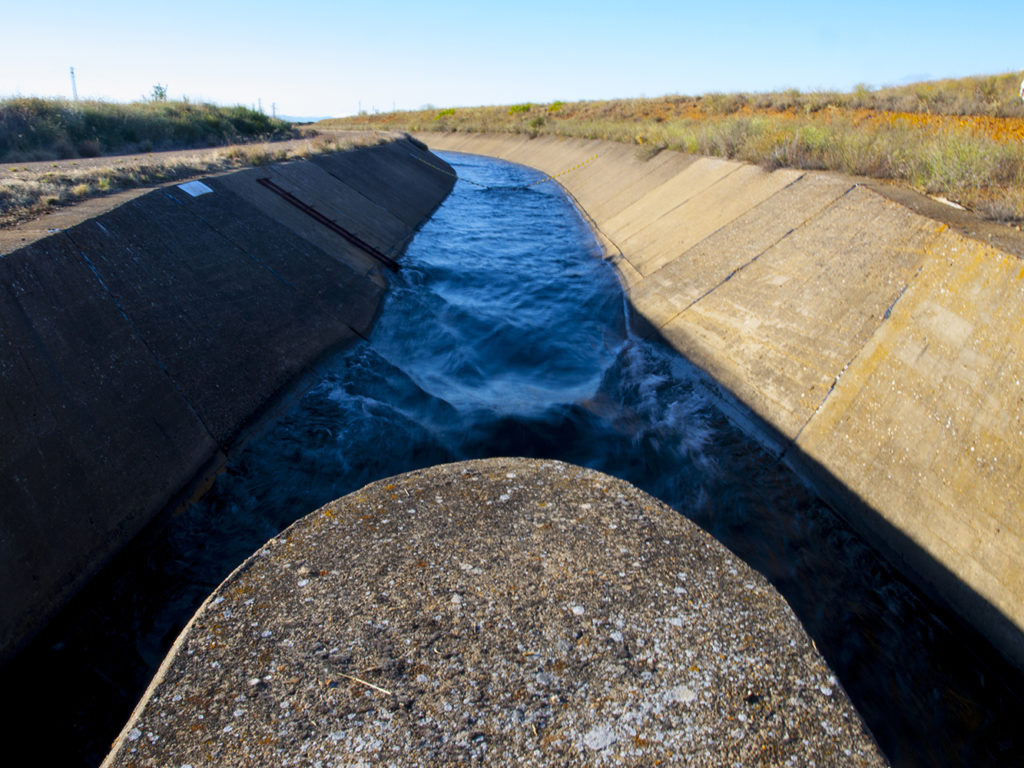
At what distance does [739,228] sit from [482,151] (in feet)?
104

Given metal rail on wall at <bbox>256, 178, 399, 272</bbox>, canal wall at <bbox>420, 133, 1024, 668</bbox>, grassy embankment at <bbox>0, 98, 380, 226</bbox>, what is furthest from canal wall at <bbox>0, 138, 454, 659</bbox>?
canal wall at <bbox>420, 133, 1024, 668</bbox>

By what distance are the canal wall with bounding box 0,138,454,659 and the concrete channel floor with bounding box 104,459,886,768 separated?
1.71 meters

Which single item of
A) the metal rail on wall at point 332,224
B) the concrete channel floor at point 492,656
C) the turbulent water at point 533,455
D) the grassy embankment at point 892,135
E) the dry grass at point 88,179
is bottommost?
the turbulent water at point 533,455

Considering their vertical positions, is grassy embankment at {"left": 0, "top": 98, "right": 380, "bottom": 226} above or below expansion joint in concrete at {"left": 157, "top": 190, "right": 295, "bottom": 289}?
above

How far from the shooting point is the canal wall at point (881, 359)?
4.07 m

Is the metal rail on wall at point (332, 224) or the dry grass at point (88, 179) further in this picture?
the metal rail on wall at point (332, 224)

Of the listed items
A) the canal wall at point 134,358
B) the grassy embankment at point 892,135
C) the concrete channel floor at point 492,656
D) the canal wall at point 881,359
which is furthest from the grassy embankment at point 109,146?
the grassy embankment at point 892,135

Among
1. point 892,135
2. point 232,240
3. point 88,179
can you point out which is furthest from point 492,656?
point 892,135

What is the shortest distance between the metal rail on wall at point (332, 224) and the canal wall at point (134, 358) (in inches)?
49.0

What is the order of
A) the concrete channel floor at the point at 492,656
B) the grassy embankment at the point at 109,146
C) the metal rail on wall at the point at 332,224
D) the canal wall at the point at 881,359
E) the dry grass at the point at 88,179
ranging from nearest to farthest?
the concrete channel floor at the point at 492,656 < the canal wall at the point at 881,359 < the dry grass at the point at 88,179 < the grassy embankment at the point at 109,146 < the metal rail on wall at the point at 332,224

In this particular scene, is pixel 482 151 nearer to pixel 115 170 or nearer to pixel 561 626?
pixel 115 170

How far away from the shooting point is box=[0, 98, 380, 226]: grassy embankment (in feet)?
22.5

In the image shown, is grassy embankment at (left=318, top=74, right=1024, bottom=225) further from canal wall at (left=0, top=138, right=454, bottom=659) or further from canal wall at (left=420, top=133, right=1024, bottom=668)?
canal wall at (left=0, top=138, right=454, bottom=659)

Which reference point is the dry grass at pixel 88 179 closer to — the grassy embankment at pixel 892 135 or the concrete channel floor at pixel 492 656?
the concrete channel floor at pixel 492 656
